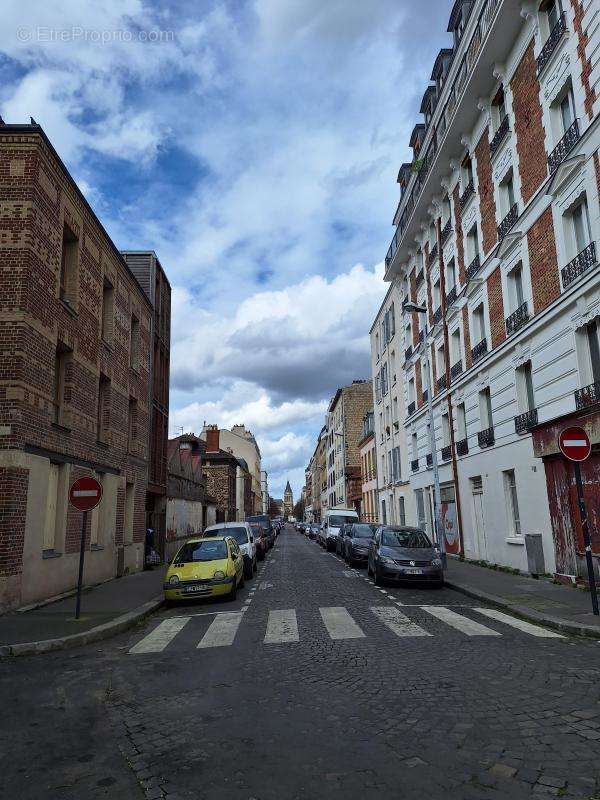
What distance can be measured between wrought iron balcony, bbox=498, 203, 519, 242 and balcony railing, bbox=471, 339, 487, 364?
358cm

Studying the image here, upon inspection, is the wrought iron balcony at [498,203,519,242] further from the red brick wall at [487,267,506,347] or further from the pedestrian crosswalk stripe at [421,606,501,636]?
the pedestrian crosswalk stripe at [421,606,501,636]

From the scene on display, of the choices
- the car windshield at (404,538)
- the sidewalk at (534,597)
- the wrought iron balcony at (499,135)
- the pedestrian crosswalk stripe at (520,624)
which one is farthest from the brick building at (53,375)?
the wrought iron balcony at (499,135)

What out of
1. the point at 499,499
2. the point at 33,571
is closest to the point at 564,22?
the point at 499,499

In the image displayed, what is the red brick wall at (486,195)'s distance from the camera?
18.9m

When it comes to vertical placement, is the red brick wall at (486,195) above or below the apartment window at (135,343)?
above

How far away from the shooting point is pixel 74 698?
19.5 feet

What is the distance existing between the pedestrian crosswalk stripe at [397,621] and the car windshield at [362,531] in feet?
33.5

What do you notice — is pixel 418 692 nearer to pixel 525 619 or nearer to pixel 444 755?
pixel 444 755

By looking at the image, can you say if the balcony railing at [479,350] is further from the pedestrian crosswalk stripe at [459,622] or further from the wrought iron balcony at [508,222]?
the pedestrian crosswalk stripe at [459,622]

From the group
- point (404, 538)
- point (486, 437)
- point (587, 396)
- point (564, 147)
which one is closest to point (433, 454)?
point (486, 437)

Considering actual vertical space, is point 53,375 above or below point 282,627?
above

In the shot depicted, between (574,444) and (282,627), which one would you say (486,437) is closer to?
(574,444)

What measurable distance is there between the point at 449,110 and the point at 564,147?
9.18 meters

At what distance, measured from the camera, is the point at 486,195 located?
64.0ft
